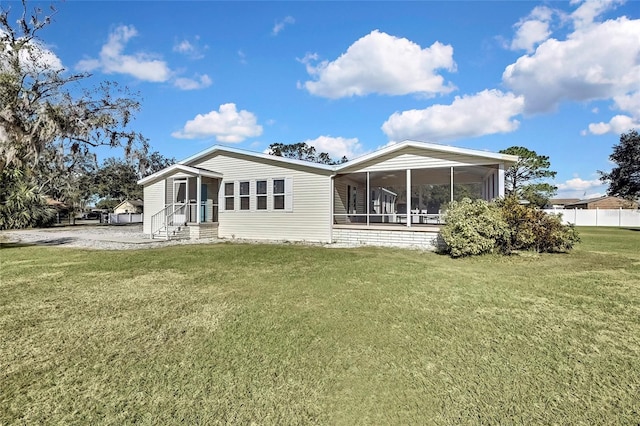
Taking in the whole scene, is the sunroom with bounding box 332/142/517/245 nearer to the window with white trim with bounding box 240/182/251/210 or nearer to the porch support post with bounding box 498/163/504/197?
the porch support post with bounding box 498/163/504/197

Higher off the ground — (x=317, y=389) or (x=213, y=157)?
(x=213, y=157)

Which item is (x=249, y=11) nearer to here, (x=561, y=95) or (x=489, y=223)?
(x=489, y=223)

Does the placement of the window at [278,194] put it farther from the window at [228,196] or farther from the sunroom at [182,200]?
the sunroom at [182,200]

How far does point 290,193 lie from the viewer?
45.0 ft

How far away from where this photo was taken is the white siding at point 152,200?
15.8 meters

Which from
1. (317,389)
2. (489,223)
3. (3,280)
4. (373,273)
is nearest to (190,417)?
(317,389)

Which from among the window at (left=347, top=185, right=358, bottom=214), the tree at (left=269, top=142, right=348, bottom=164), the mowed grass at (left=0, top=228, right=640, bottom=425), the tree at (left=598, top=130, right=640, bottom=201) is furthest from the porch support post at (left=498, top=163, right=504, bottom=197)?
the tree at (left=269, top=142, right=348, bottom=164)

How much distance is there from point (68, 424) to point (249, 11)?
14.1m

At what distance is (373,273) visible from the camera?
6715 mm

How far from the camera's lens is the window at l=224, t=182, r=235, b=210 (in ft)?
49.2

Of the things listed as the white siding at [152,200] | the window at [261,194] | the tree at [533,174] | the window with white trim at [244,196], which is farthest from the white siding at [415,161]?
the tree at [533,174]

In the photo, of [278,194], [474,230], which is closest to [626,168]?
[474,230]

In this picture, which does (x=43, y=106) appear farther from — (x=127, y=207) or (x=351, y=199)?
(x=127, y=207)

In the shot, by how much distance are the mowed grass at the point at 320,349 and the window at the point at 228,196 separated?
28.7 ft
